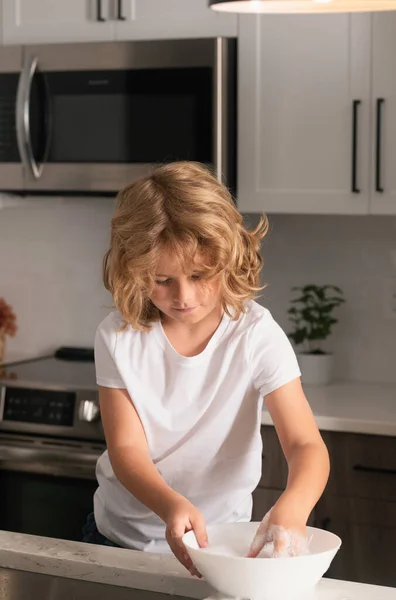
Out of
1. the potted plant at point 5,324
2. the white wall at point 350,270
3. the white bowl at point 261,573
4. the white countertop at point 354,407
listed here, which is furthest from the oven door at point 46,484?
the white bowl at point 261,573

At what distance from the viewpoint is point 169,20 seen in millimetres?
2715

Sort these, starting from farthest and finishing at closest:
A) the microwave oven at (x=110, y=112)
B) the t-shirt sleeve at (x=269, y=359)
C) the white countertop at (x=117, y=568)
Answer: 1. the microwave oven at (x=110, y=112)
2. the t-shirt sleeve at (x=269, y=359)
3. the white countertop at (x=117, y=568)

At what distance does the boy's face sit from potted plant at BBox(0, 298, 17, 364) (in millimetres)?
1733

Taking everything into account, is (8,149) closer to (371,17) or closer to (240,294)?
(371,17)

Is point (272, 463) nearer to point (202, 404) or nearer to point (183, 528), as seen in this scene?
point (202, 404)

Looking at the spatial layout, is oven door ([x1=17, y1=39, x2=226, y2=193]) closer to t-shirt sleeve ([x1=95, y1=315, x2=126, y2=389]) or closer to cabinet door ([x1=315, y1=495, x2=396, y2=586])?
cabinet door ([x1=315, y1=495, x2=396, y2=586])

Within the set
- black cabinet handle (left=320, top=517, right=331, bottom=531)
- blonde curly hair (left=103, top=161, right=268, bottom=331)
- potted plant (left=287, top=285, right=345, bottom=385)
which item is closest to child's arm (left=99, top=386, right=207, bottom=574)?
blonde curly hair (left=103, top=161, right=268, bottom=331)

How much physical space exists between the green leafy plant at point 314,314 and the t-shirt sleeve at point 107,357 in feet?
4.29

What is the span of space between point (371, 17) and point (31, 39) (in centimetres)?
102

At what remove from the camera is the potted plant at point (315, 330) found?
9.28 ft

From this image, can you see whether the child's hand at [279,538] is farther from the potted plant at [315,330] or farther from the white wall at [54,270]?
the white wall at [54,270]

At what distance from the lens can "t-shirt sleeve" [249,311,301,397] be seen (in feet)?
5.13

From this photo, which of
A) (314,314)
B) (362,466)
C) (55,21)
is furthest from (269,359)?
(55,21)

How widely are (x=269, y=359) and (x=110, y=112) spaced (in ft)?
4.59
